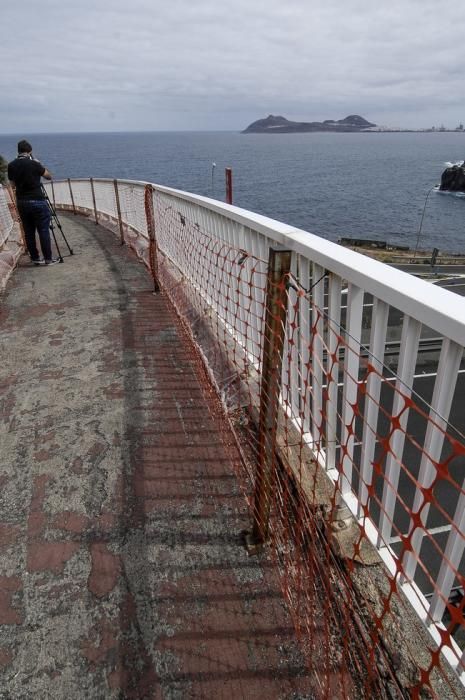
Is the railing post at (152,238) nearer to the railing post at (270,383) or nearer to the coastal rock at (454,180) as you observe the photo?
the railing post at (270,383)

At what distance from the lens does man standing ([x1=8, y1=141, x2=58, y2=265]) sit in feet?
26.0

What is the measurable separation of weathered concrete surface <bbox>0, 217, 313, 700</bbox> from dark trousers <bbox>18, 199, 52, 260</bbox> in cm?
453

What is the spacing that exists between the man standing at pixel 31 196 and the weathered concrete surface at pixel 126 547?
4610 mm

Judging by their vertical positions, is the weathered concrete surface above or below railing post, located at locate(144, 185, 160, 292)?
below

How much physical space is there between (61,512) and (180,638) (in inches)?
45.4

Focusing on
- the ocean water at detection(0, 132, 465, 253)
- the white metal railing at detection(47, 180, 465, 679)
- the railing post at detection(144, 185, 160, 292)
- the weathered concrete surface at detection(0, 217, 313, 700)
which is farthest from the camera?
the ocean water at detection(0, 132, 465, 253)

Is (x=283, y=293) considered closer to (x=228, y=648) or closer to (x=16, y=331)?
(x=228, y=648)

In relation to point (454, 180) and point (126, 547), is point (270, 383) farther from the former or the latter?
point (454, 180)

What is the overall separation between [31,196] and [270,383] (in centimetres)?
783

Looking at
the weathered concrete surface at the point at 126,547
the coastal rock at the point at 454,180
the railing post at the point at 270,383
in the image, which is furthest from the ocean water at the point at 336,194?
the railing post at the point at 270,383

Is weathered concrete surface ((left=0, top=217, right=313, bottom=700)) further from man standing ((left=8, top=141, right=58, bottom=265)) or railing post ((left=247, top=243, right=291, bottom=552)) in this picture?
man standing ((left=8, top=141, right=58, bottom=265))

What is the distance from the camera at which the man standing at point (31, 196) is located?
7930 mm

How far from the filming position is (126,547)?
2.55 m

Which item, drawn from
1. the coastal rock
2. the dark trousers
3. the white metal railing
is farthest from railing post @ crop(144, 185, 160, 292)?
the coastal rock
